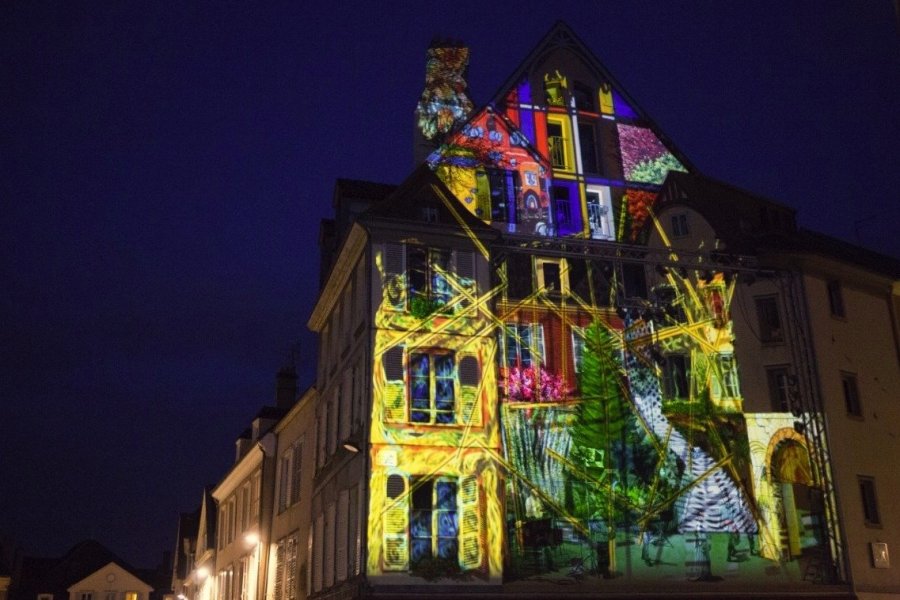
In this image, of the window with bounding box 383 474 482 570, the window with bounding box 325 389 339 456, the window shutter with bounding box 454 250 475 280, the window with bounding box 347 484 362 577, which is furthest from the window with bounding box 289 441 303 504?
the window shutter with bounding box 454 250 475 280

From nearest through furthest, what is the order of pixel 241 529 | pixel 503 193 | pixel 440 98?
pixel 503 193
pixel 440 98
pixel 241 529

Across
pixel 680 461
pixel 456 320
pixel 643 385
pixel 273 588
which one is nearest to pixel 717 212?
pixel 643 385

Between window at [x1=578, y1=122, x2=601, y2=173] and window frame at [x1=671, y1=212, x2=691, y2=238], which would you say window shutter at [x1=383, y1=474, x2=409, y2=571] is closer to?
window at [x1=578, y1=122, x2=601, y2=173]

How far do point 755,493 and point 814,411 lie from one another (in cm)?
256

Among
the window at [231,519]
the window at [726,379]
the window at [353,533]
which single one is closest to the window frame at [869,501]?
the window at [726,379]

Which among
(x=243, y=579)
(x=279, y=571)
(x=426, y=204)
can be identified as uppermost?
(x=426, y=204)

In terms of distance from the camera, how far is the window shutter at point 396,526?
63.3 ft

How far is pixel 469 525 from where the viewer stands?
19953 mm

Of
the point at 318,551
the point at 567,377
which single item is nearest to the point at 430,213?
the point at 567,377

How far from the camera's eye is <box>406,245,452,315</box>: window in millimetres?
21484

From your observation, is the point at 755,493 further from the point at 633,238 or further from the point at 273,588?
the point at 273,588

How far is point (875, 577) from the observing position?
22.5 meters

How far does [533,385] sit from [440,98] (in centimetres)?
1100

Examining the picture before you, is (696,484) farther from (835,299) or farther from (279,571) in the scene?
(279,571)
